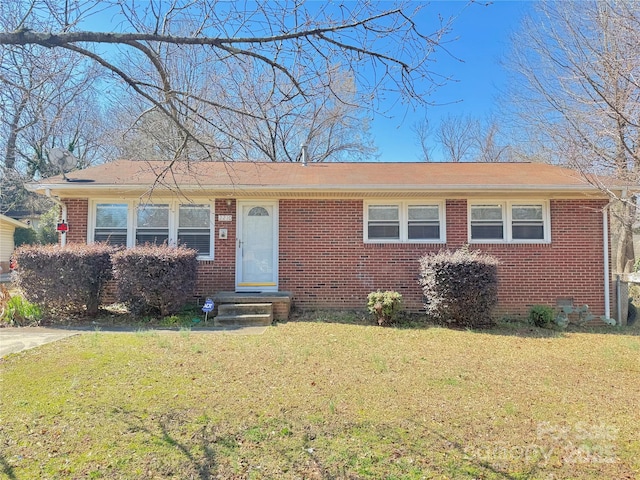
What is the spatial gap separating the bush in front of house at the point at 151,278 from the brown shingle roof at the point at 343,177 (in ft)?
4.76

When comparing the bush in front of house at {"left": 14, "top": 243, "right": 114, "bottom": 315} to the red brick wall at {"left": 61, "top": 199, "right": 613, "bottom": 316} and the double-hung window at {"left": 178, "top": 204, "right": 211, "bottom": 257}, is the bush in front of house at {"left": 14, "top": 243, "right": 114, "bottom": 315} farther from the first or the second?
the double-hung window at {"left": 178, "top": 204, "right": 211, "bottom": 257}

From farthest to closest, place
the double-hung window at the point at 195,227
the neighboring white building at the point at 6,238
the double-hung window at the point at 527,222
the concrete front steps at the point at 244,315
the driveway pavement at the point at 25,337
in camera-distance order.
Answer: the neighboring white building at the point at 6,238
the double-hung window at the point at 195,227
the double-hung window at the point at 527,222
the concrete front steps at the point at 244,315
the driveway pavement at the point at 25,337

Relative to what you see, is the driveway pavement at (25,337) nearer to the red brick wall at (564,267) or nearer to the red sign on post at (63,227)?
the red sign on post at (63,227)

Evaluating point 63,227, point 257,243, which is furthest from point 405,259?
point 63,227

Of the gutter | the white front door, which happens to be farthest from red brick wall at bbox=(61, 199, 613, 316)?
the gutter

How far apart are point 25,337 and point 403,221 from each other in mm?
7178

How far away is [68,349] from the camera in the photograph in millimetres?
5113

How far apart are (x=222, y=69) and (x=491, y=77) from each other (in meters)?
9.21

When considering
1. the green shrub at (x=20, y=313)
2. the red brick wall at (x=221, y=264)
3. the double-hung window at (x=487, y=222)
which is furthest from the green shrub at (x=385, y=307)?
the green shrub at (x=20, y=313)

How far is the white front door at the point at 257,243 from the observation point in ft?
27.6

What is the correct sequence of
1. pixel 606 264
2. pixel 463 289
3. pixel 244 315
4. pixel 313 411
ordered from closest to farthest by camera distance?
pixel 313 411, pixel 463 289, pixel 244 315, pixel 606 264

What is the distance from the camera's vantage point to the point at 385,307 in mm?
7180

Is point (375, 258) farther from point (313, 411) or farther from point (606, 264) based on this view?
point (313, 411)

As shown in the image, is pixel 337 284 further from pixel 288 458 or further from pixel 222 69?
pixel 288 458
